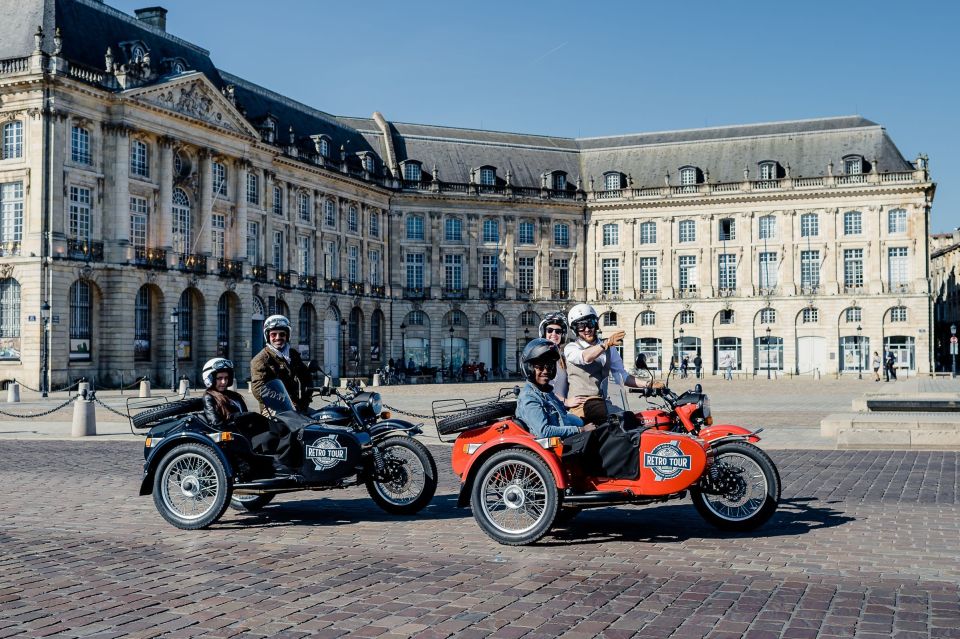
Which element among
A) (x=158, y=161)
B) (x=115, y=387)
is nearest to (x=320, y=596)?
(x=115, y=387)

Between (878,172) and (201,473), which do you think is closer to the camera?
(201,473)

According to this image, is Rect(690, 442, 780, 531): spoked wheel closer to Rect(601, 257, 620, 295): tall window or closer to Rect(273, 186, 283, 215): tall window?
Rect(273, 186, 283, 215): tall window

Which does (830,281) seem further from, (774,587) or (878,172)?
(774,587)

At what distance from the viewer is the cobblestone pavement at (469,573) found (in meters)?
6.31

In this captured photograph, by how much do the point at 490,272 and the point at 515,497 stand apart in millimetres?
65081

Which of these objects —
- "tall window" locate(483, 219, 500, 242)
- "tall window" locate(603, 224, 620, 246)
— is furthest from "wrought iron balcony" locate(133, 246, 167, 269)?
"tall window" locate(603, 224, 620, 246)

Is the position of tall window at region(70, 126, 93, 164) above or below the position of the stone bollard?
above

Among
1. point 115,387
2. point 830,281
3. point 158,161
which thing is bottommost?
point 115,387

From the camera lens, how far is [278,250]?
59.4 meters

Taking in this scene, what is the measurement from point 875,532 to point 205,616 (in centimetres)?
609

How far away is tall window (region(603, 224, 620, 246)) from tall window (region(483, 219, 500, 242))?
816cm

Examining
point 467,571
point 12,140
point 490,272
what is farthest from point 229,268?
point 467,571

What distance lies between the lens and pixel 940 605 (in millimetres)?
Answer: 6668

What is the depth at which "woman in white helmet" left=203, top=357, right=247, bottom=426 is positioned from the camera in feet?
33.4
